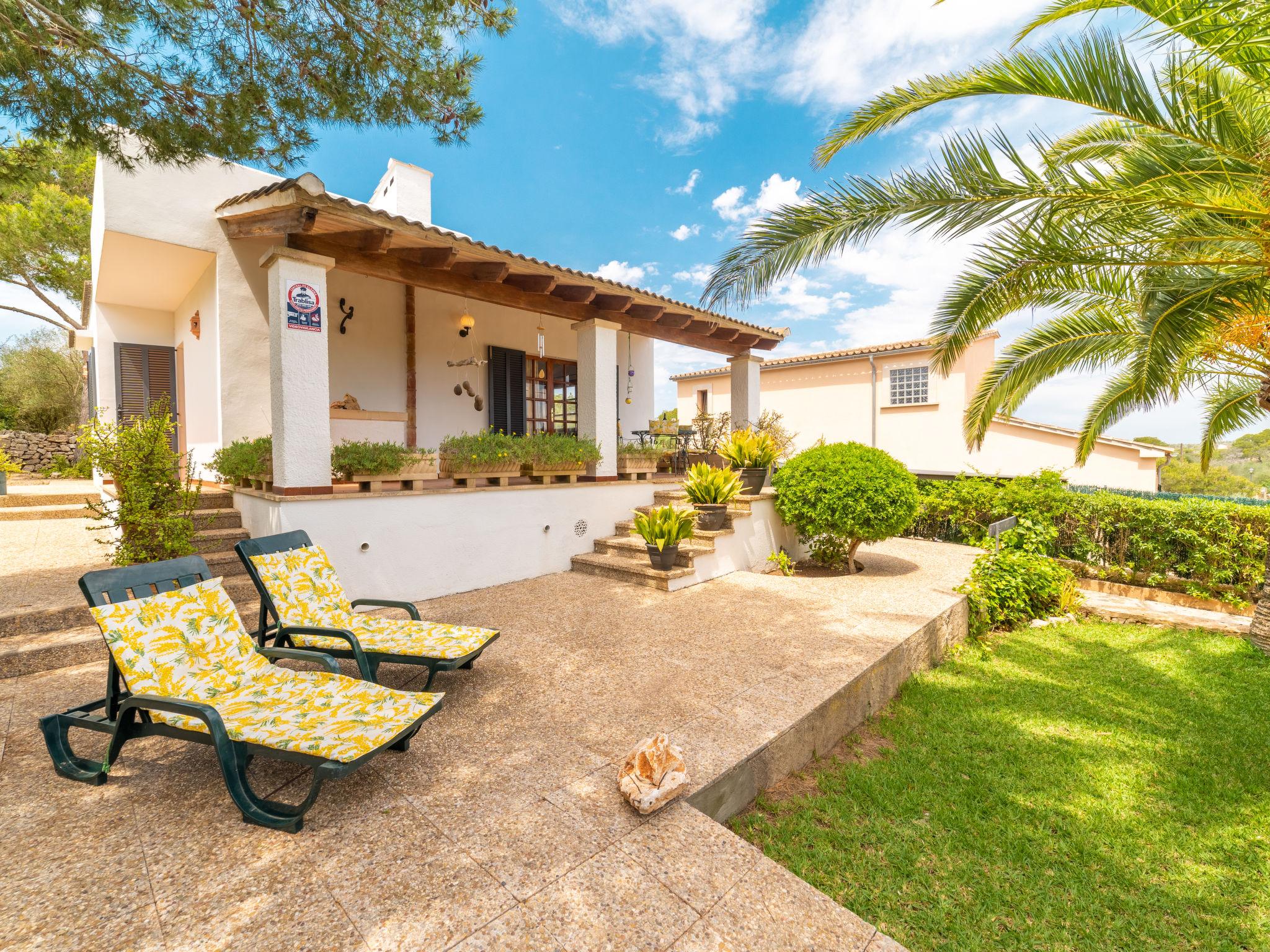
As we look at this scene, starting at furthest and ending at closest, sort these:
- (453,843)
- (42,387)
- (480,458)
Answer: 1. (42,387)
2. (480,458)
3. (453,843)

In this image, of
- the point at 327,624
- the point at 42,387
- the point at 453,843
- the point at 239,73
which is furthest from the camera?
the point at 42,387

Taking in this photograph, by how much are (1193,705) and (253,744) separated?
6700 millimetres

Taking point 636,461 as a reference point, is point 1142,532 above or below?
below

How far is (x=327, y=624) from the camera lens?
3.99 metres

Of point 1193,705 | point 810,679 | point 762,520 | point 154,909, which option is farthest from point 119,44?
point 1193,705

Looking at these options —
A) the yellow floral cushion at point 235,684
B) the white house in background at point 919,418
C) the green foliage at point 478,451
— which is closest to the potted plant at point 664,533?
the green foliage at point 478,451

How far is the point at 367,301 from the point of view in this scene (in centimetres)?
813

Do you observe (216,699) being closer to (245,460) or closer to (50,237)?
(245,460)

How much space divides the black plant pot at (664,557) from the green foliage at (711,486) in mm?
874

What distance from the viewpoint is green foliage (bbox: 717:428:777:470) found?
795cm

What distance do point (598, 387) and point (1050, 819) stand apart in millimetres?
6223

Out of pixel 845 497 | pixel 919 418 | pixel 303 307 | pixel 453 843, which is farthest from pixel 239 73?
pixel 919 418

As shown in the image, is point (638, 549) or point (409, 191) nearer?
point (638, 549)

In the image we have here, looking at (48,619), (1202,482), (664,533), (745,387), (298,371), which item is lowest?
(1202,482)
